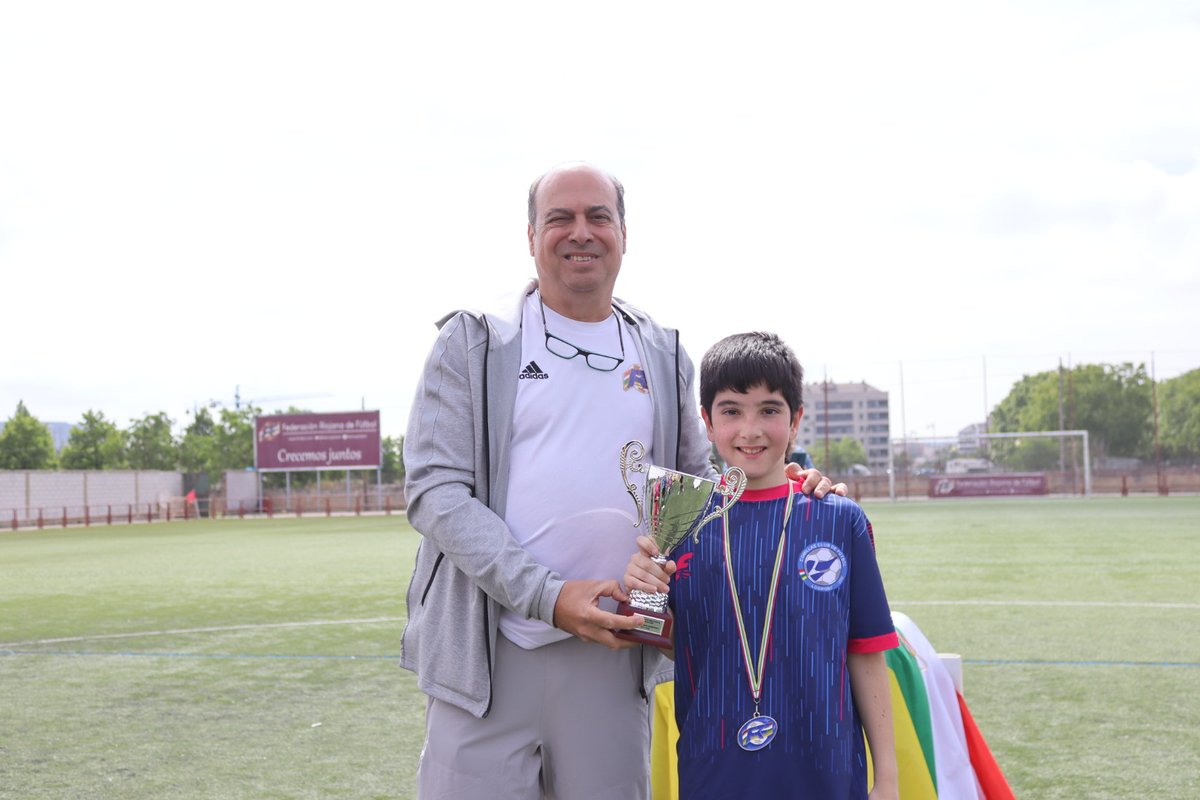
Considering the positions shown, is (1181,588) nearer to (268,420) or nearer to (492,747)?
(492,747)

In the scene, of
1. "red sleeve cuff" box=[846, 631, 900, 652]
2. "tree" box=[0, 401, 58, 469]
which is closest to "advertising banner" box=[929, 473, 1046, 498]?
"red sleeve cuff" box=[846, 631, 900, 652]

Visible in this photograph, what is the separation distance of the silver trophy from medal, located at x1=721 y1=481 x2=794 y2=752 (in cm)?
10

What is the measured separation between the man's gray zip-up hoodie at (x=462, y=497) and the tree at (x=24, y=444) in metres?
57.9

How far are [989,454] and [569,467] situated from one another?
44.5m

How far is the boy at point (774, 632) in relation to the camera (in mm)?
2326

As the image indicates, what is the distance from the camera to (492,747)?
8.07ft

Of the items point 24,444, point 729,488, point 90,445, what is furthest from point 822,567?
point 90,445

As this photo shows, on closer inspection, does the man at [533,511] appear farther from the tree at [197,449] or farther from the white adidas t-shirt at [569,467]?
the tree at [197,449]

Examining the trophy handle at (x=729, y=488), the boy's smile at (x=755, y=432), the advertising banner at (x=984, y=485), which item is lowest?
the advertising banner at (x=984, y=485)

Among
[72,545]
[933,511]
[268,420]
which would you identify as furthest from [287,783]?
[268,420]

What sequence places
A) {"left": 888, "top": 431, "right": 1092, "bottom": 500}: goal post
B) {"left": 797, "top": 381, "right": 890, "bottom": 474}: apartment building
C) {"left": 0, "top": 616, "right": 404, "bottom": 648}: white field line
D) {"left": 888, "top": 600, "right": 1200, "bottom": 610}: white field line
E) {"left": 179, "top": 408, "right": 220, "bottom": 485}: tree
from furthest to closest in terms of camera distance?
{"left": 179, "top": 408, "right": 220, "bottom": 485}: tree, {"left": 797, "top": 381, "right": 890, "bottom": 474}: apartment building, {"left": 888, "top": 431, "right": 1092, "bottom": 500}: goal post, {"left": 888, "top": 600, "right": 1200, "bottom": 610}: white field line, {"left": 0, "top": 616, "right": 404, "bottom": 648}: white field line

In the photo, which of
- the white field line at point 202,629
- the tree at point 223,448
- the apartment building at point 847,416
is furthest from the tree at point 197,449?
the white field line at point 202,629

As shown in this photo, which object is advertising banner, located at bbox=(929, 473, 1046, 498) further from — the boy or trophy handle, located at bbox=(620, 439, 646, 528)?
trophy handle, located at bbox=(620, 439, 646, 528)

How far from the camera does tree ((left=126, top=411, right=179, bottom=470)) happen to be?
64688 millimetres
